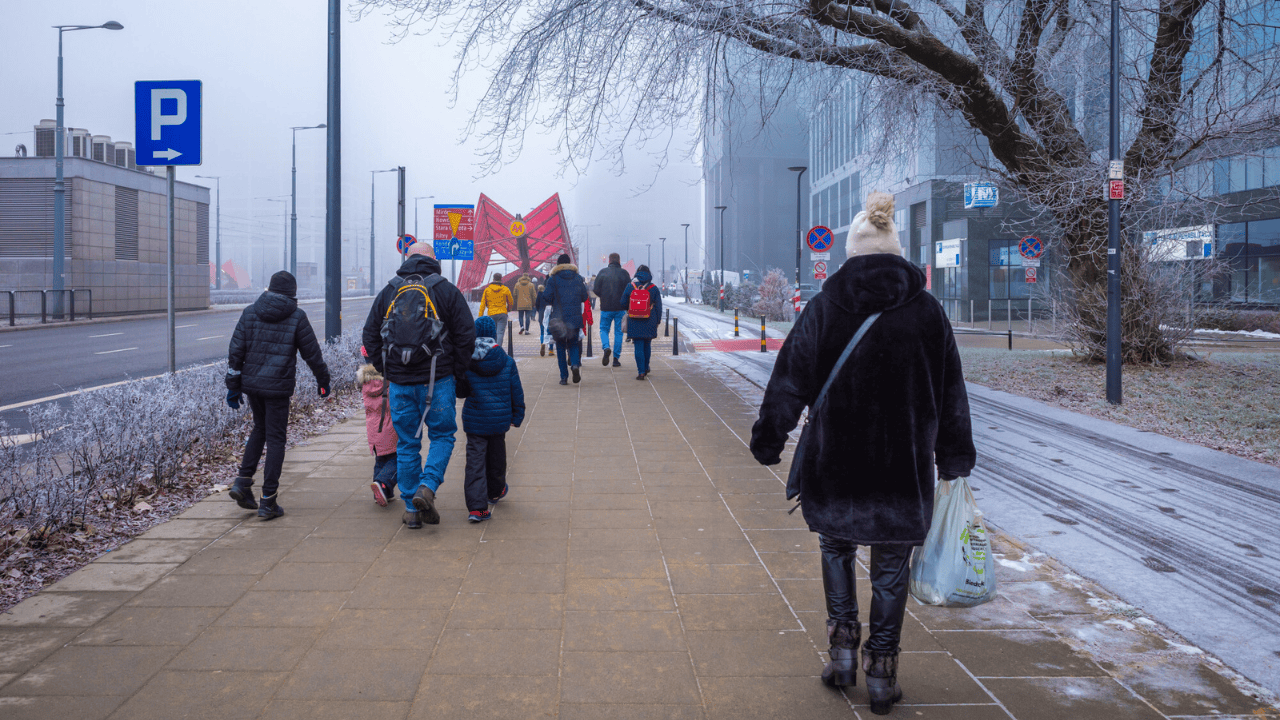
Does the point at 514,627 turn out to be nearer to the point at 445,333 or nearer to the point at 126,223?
the point at 445,333

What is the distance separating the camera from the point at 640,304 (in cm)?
1380

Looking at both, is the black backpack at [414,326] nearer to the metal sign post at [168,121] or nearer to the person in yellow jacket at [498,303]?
the metal sign post at [168,121]

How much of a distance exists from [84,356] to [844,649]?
17510mm

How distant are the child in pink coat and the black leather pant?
3596mm

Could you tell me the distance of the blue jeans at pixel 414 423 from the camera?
5.68m

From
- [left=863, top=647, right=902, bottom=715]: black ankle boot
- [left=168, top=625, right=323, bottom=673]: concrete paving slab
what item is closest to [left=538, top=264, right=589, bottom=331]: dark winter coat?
[left=168, top=625, right=323, bottom=673]: concrete paving slab

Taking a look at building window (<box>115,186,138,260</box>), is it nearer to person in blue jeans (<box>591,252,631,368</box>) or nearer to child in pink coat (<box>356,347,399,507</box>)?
person in blue jeans (<box>591,252,631,368</box>)

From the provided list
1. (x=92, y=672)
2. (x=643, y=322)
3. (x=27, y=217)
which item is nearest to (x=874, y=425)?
(x=92, y=672)

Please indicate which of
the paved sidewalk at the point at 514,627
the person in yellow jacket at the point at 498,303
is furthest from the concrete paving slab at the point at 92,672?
the person in yellow jacket at the point at 498,303

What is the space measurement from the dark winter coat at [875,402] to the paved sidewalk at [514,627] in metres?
0.68

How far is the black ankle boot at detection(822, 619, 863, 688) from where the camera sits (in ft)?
11.0

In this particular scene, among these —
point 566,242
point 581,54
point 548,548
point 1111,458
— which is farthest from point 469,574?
point 566,242

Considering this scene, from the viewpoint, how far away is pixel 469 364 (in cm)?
579

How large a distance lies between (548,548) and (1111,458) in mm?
5641
